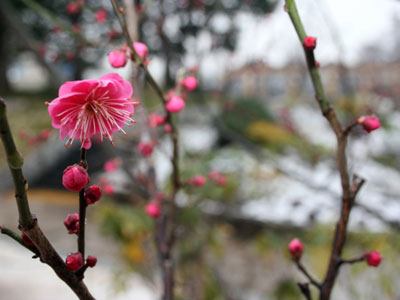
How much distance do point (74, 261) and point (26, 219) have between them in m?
0.05

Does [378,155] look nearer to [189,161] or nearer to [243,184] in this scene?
[243,184]

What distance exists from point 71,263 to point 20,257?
1979 mm

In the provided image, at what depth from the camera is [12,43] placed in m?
6.30

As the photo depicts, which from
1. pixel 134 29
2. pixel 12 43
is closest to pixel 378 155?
pixel 134 29

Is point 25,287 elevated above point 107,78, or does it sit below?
below

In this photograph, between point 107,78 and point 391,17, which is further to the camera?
point 391,17

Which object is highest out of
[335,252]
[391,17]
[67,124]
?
[391,17]

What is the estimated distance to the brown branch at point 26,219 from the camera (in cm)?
17

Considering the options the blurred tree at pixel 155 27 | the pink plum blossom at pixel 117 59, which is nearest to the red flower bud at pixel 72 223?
the pink plum blossom at pixel 117 59

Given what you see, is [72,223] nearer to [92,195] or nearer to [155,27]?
[92,195]

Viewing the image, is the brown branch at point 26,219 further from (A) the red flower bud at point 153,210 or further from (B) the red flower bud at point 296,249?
(A) the red flower bud at point 153,210

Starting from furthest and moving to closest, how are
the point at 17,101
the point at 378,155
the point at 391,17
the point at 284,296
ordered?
the point at 17,101, the point at 378,155, the point at 284,296, the point at 391,17

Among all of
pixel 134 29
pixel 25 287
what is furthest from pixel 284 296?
pixel 134 29

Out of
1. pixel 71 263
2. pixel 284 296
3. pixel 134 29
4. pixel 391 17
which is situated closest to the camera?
pixel 71 263
